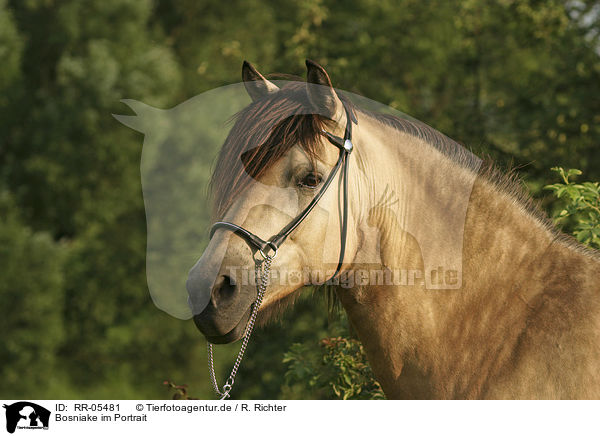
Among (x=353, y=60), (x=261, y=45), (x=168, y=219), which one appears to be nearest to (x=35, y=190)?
(x=261, y=45)

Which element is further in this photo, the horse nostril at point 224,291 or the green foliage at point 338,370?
the green foliage at point 338,370

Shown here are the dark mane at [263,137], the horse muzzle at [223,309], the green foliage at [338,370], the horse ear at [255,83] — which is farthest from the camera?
the green foliage at [338,370]

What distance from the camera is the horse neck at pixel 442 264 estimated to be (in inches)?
105

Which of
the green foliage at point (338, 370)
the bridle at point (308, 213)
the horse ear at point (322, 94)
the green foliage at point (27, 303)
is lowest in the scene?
the green foliage at point (338, 370)

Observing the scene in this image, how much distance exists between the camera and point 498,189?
288 centimetres

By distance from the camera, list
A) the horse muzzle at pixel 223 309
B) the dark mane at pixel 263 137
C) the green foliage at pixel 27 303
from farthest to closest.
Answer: the green foliage at pixel 27 303 → the dark mane at pixel 263 137 → the horse muzzle at pixel 223 309

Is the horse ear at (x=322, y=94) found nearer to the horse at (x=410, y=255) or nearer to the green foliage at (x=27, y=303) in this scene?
the horse at (x=410, y=255)

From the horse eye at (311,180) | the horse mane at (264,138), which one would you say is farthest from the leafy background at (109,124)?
the horse eye at (311,180)

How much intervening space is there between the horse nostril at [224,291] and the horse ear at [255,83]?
89 cm

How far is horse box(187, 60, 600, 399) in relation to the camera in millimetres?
2520

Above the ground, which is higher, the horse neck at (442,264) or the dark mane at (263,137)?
the dark mane at (263,137)
